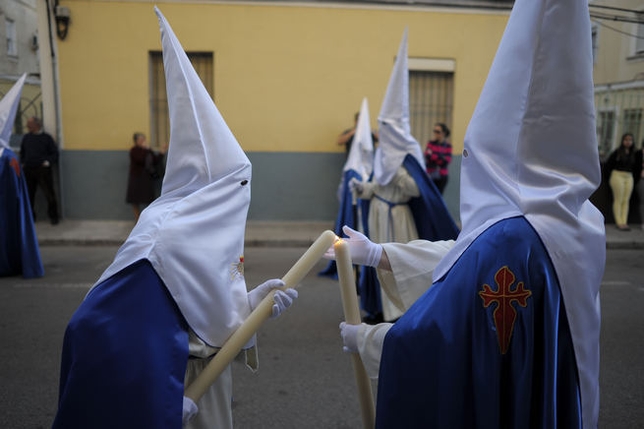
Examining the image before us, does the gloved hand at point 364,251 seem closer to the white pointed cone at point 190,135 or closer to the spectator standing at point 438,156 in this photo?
the white pointed cone at point 190,135

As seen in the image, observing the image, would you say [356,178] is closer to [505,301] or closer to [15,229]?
[15,229]

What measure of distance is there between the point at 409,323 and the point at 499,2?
11.7m

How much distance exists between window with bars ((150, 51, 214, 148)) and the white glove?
32.8 ft

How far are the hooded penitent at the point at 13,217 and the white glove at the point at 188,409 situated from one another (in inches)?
241

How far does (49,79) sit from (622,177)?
11859mm

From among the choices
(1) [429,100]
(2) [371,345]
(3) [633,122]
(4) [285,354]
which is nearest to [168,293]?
(2) [371,345]

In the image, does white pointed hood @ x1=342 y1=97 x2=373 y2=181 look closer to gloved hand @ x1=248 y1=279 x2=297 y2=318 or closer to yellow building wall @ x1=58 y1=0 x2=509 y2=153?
yellow building wall @ x1=58 y1=0 x2=509 y2=153

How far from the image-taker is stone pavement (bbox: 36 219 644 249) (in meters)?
9.88

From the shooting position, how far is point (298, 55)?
11664 mm

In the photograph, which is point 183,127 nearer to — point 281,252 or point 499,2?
point 281,252

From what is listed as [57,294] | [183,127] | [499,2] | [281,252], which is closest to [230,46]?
[281,252]

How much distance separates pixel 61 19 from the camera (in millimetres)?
10953

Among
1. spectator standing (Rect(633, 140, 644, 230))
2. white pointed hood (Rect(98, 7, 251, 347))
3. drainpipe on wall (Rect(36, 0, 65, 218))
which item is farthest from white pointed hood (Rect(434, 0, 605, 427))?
drainpipe on wall (Rect(36, 0, 65, 218))

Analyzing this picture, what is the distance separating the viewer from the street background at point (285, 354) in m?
3.75
